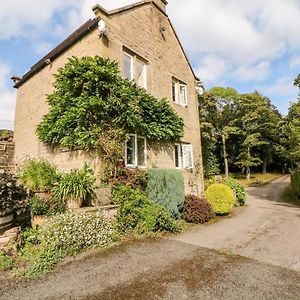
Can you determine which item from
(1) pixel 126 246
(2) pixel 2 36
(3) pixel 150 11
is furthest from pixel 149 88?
(1) pixel 126 246

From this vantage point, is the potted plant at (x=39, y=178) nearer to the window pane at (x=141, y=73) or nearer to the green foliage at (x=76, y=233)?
the green foliage at (x=76, y=233)

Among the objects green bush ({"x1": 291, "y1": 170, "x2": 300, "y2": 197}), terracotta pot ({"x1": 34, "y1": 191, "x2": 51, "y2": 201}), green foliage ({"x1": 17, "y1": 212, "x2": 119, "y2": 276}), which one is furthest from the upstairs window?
green bush ({"x1": 291, "y1": 170, "x2": 300, "y2": 197})

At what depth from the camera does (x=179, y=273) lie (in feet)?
16.5

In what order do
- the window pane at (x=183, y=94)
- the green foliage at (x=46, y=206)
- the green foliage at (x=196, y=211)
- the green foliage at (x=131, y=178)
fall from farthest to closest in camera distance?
1. the window pane at (x=183, y=94)
2. the green foliage at (x=196, y=211)
3. the green foliage at (x=131, y=178)
4. the green foliage at (x=46, y=206)

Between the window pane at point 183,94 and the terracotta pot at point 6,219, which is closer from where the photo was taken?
the terracotta pot at point 6,219

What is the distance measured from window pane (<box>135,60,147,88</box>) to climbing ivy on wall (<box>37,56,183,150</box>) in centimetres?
179

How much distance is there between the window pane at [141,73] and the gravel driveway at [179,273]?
7.52 meters

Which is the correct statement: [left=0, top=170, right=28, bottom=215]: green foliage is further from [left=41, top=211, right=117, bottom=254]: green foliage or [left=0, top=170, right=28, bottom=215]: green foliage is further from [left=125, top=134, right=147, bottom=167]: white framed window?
[left=125, top=134, right=147, bottom=167]: white framed window

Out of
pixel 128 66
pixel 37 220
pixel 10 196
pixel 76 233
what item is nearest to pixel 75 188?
Answer: pixel 37 220

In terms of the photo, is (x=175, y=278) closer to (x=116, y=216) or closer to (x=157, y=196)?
(x=116, y=216)

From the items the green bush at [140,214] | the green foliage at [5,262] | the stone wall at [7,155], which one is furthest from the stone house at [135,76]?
the green foliage at [5,262]

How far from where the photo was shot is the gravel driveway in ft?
13.7

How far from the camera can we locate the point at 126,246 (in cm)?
676

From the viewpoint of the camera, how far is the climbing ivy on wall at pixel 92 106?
8.79 meters
